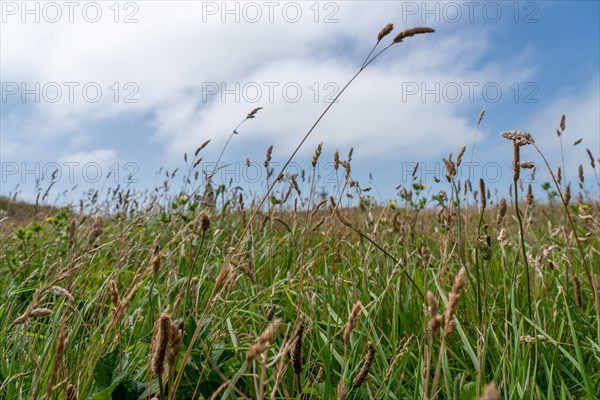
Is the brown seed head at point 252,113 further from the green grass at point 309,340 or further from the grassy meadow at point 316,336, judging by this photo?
the green grass at point 309,340

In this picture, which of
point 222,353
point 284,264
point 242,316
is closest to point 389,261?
point 284,264

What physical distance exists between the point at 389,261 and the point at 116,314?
200cm

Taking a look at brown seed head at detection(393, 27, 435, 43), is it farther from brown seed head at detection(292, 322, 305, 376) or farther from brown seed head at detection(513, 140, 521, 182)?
brown seed head at detection(292, 322, 305, 376)

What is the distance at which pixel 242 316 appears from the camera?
2.38 metres

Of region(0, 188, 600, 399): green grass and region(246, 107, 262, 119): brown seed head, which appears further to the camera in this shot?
region(246, 107, 262, 119): brown seed head

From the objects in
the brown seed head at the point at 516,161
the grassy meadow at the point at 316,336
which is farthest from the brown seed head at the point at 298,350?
the brown seed head at the point at 516,161

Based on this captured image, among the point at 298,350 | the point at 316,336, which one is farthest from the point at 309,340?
the point at 298,350

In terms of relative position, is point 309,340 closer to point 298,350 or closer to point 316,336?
point 316,336

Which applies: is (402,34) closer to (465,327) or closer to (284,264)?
(465,327)

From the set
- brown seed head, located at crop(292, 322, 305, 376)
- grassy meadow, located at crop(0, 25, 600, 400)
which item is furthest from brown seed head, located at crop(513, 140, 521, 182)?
brown seed head, located at crop(292, 322, 305, 376)

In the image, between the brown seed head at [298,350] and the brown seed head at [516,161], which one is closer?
the brown seed head at [298,350]

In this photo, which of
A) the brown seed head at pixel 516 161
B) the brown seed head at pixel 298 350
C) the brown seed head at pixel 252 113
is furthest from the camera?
the brown seed head at pixel 252 113

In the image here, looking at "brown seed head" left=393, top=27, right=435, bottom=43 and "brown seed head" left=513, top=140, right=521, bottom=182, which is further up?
"brown seed head" left=393, top=27, right=435, bottom=43

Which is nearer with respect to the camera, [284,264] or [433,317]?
[433,317]
